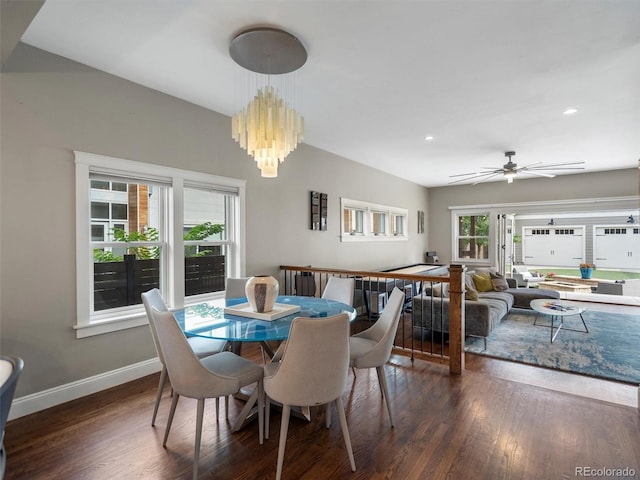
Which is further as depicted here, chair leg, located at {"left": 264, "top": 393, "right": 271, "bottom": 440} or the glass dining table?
chair leg, located at {"left": 264, "top": 393, "right": 271, "bottom": 440}

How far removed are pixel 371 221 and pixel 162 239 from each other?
13.8 feet

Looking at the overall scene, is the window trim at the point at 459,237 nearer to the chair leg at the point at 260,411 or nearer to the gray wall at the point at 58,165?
the gray wall at the point at 58,165

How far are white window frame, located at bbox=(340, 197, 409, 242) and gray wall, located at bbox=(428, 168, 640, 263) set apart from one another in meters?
1.57

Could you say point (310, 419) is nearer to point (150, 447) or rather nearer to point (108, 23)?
point (150, 447)

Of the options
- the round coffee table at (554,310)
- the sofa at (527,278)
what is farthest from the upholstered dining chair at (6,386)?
the sofa at (527,278)

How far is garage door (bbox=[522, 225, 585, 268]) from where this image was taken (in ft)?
35.6

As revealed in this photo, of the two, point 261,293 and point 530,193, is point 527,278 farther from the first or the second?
point 261,293

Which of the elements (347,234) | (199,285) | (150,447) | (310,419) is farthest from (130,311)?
(347,234)

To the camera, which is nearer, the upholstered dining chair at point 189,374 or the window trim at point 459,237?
the upholstered dining chair at point 189,374

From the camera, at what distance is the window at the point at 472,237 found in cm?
834

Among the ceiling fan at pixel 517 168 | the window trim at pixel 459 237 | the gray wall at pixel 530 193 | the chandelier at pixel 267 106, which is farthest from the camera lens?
the window trim at pixel 459 237

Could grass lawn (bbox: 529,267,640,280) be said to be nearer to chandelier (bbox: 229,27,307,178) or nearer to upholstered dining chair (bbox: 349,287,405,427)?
upholstered dining chair (bbox: 349,287,405,427)

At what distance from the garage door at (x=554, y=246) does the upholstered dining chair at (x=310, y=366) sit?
40.1ft

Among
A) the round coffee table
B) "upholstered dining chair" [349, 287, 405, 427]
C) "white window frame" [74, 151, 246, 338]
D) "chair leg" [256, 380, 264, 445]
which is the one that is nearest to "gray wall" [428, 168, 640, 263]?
the round coffee table
